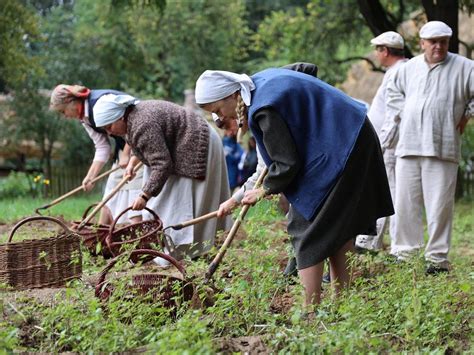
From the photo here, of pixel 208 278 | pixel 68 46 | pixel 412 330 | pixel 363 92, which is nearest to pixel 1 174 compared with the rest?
pixel 68 46

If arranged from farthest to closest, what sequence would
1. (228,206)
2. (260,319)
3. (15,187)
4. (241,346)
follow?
(15,187), (228,206), (260,319), (241,346)

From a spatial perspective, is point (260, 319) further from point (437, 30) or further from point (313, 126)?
point (437, 30)

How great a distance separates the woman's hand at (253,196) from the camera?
17.4 feet

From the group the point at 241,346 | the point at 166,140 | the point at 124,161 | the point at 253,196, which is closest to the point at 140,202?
the point at 166,140

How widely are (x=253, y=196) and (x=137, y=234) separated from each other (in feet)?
7.74

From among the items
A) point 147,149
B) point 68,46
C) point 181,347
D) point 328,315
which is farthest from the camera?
point 68,46

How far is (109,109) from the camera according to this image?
730 cm

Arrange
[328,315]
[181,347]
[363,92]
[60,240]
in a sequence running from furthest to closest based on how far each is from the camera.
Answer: [363,92]
[60,240]
[328,315]
[181,347]

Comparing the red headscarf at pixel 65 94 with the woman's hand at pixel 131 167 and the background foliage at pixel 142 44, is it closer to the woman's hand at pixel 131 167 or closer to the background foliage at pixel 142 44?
the woman's hand at pixel 131 167

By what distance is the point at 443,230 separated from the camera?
759cm

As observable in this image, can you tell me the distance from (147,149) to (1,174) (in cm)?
1475

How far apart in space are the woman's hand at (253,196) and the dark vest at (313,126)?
254 millimetres

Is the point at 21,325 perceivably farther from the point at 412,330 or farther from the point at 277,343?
the point at 412,330

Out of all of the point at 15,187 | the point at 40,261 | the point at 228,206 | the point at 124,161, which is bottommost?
the point at 15,187
